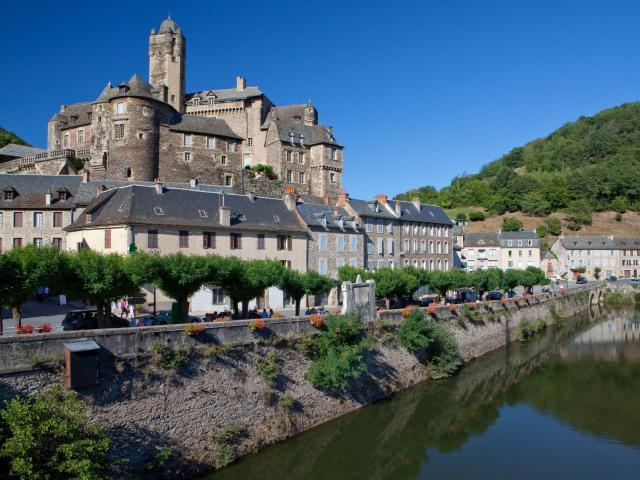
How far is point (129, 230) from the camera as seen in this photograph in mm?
26750

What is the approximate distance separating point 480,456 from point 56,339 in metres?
13.1

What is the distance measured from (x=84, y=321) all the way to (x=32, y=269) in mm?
3432

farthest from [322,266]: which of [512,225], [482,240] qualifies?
[512,225]

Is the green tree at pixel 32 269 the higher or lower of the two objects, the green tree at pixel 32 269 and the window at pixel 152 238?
the lower

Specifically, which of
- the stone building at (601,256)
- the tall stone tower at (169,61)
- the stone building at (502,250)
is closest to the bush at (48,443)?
the tall stone tower at (169,61)

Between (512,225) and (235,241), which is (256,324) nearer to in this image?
(235,241)

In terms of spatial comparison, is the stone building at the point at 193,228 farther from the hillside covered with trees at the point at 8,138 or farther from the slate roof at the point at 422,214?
the hillside covered with trees at the point at 8,138

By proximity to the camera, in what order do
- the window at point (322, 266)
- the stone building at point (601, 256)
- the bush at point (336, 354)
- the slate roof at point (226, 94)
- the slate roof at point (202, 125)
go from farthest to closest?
the stone building at point (601, 256) → the slate roof at point (226, 94) → the slate roof at point (202, 125) → the window at point (322, 266) → the bush at point (336, 354)

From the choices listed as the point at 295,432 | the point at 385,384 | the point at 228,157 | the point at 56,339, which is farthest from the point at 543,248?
the point at 56,339

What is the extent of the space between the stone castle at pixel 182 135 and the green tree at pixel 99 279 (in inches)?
1149

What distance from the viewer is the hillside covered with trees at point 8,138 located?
61.7 metres

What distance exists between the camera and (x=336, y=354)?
19.0 meters

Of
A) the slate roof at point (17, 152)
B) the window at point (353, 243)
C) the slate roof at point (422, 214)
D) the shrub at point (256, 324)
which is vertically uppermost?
the slate roof at point (17, 152)

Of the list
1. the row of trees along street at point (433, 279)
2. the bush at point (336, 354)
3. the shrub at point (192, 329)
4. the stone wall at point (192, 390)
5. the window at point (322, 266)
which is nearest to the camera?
the stone wall at point (192, 390)
